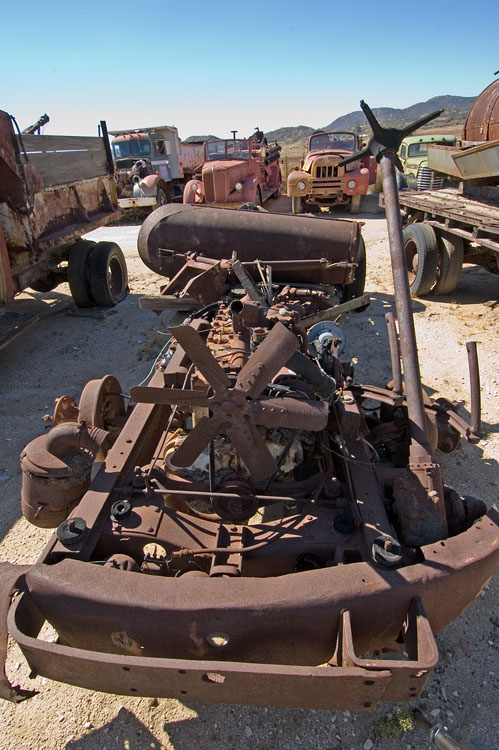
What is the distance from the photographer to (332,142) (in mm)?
15047

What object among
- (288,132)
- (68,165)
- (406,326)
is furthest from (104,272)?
(288,132)

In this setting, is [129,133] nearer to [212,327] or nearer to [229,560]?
[212,327]

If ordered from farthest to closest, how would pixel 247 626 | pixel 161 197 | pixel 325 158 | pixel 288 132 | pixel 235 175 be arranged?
pixel 288 132, pixel 161 197, pixel 325 158, pixel 235 175, pixel 247 626

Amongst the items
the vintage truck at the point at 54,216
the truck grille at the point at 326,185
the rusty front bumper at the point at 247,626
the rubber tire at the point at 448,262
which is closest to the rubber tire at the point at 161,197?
the truck grille at the point at 326,185

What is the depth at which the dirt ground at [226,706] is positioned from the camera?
242 cm

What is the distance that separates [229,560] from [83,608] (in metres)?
0.72

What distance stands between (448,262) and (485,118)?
8.12 feet

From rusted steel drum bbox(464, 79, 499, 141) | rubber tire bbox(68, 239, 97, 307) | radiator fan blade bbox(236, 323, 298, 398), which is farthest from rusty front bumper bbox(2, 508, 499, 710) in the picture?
rusted steel drum bbox(464, 79, 499, 141)

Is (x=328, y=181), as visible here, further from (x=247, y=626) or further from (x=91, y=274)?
(x=247, y=626)

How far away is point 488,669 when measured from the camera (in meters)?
2.68

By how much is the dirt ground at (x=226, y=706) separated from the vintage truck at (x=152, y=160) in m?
8.62

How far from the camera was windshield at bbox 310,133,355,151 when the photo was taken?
586 inches

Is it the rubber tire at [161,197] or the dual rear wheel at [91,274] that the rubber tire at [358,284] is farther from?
the rubber tire at [161,197]

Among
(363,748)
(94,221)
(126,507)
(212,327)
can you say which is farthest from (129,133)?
(363,748)
